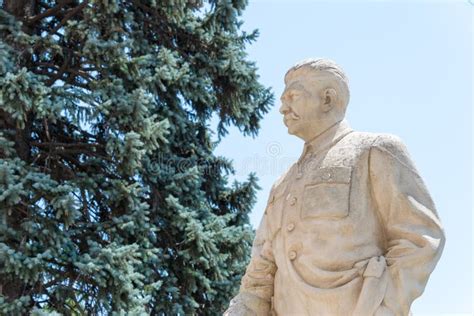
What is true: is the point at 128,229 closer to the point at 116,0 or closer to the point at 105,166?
the point at 105,166

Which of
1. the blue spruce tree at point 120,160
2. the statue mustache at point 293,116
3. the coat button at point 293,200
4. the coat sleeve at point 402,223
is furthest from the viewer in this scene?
the blue spruce tree at point 120,160

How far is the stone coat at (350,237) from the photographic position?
3.42m

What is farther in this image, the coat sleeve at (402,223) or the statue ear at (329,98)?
the statue ear at (329,98)

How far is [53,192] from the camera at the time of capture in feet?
28.2

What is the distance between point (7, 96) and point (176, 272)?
9.90 feet

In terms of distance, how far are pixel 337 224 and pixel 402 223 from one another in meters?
0.29

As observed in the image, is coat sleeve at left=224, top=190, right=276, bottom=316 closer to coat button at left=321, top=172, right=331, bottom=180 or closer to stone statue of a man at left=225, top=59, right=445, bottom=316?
stone statue of a man at left=225, top=59, right=445, bottom=316

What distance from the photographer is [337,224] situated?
3.55 m

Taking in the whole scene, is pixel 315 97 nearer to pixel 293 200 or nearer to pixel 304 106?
pixel 304 106

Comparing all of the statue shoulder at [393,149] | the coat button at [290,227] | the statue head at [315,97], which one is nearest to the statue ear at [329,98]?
the statue head at [315,97]

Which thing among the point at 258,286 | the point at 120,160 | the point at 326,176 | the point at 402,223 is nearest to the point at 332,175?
the point at 326,176

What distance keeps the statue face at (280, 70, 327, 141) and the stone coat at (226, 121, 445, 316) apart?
8 centimetres

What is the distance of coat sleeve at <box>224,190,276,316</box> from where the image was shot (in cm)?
379

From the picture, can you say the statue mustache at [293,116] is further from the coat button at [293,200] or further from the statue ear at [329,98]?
the coat button at [293,200]
